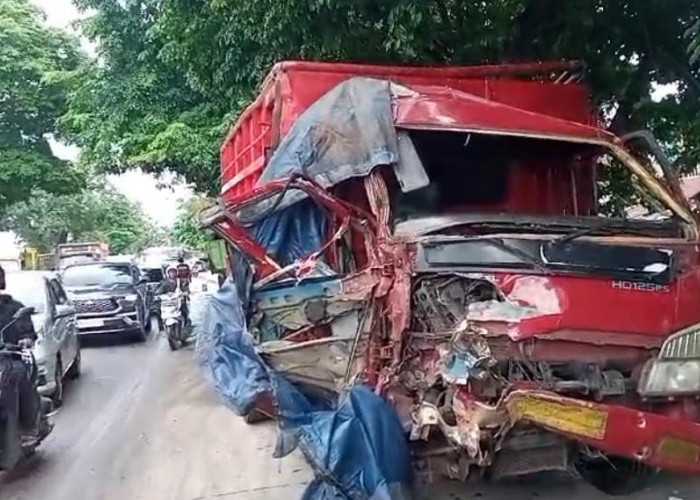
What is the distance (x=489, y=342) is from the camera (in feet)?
13.6

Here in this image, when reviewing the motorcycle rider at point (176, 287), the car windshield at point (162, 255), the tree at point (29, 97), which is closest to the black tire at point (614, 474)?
the motorcycle rider at point (176, 287)

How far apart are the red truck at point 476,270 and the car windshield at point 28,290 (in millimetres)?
4861

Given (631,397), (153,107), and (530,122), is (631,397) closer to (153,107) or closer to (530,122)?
(530,122)

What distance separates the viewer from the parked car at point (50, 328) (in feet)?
29.6

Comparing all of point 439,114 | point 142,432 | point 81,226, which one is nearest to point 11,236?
point 81,226

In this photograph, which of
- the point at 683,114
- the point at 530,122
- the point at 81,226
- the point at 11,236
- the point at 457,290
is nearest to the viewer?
the point at 457,290

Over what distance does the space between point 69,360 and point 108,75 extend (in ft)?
26.8

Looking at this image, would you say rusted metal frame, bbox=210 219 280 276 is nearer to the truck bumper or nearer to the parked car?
the truck bumper

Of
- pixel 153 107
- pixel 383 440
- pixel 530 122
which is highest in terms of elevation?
pixel 153 107

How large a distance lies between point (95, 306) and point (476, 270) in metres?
12.0

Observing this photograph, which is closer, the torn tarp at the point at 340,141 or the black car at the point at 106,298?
the torn tarp at the point at 340,141

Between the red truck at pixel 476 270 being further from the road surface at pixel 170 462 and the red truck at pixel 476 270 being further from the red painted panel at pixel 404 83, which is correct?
the road surface at pixel 170 462

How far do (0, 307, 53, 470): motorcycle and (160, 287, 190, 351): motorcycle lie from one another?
762cm

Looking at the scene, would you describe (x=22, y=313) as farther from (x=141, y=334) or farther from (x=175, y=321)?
(x=141, y=334)
